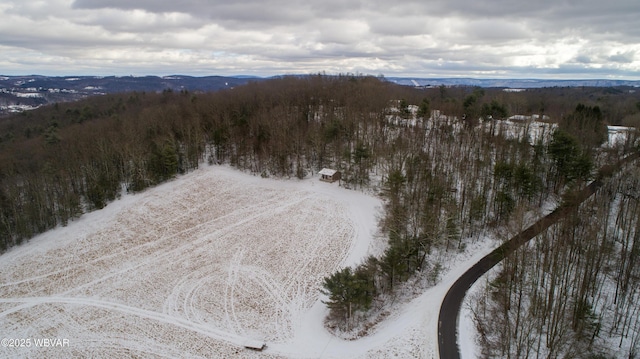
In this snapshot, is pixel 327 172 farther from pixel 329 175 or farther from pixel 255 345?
pixel 255 345

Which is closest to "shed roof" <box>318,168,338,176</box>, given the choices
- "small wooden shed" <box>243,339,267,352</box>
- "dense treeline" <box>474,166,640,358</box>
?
"dense treeline" <box>474,166,640,358</box>

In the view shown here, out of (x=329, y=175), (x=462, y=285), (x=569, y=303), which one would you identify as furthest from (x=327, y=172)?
(x=569, y=303)

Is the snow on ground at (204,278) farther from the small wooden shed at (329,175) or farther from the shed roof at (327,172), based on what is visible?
the shed roof at (327,172)

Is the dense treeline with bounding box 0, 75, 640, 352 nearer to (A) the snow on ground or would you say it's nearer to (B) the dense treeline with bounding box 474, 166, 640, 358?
(A) the snow on ground

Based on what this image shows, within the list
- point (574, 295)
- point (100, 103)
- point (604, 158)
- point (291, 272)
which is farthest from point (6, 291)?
point (100, 103)

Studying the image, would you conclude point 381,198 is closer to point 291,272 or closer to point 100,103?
point 291,272

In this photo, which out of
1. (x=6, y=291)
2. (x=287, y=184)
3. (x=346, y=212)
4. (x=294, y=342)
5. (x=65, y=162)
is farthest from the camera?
(x=287, y=184)
